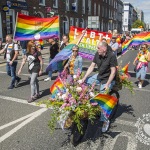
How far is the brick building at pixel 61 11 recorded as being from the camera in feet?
73.3

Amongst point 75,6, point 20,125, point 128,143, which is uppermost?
point 75,6

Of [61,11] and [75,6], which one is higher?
[75,6]

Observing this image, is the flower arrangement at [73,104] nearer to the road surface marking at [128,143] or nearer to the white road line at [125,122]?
the road surface marking at [128,143]

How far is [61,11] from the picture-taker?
108 ft

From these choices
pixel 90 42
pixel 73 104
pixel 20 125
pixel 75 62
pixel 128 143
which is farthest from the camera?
pixel 90 42

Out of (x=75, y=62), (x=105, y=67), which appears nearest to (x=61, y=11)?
(x=75, y=62)

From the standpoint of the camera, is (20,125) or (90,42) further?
(90,42)

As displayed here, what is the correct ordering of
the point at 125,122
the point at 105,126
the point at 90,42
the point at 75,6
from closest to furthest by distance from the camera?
the point at 105,126
the point at 125,122
the point at 90,42
the point at 75,6

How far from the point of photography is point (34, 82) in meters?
6.40

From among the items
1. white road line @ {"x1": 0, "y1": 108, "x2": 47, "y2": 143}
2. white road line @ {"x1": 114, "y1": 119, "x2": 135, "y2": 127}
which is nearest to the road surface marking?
white road line @ {"x1": 114, "y1": 119, "x2": 135, "y2": 127}

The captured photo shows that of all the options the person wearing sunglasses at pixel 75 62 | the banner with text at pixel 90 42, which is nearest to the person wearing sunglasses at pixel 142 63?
the banner with text at pixel 90 42

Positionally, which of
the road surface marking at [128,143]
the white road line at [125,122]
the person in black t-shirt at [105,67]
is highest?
the person in black t-shirt at [105,67]

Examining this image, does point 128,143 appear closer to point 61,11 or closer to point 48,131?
point 48,131

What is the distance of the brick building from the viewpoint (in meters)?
22.3
